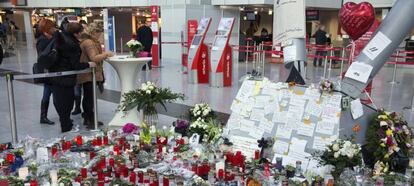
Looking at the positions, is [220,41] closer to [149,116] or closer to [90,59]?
[90,59]

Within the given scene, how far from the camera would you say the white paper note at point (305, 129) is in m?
3.66

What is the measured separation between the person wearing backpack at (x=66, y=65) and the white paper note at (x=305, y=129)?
9.20 ft

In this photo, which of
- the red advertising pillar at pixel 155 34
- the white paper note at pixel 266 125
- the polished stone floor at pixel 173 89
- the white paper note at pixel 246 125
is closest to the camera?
the white paper note at pixel 266 125

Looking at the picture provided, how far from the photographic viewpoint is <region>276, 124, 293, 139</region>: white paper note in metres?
3.77

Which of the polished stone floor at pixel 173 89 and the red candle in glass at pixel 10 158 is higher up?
the red candle in glass at pixel 10 158

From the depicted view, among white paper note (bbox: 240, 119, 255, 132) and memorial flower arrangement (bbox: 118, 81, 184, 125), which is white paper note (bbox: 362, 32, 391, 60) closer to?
white paper note (bbox: 240, 119, 255, 132)

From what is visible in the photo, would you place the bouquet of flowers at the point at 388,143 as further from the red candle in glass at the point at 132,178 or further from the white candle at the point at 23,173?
the white candle at the point at 23,173

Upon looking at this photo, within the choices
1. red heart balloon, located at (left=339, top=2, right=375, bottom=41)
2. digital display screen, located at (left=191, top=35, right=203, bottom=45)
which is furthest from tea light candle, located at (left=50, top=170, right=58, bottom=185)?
digital display screen, located at (left=191, top=35, right=203, bottom=45)

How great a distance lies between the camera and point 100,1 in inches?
723

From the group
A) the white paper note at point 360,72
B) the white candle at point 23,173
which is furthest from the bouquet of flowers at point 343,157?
the white candle at point 23,173

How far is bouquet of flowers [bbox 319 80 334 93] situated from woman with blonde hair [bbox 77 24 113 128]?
9.22 ft

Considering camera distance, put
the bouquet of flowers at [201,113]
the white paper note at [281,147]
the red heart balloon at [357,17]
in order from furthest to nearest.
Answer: the bouquet of flowers at [201,113], the red heart balloon at [357,17], the white paper note at [281,147]

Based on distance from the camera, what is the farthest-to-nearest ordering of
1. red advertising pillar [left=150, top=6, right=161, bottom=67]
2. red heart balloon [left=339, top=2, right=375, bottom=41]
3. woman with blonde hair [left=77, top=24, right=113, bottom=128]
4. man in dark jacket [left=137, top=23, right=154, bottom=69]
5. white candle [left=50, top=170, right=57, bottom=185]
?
1. red advertising pillar [left=150, top=6, right=161, bottom=67]
2. man in dark jacket [left=137, top=23, right=154, bottom=69]
3. woman with blonde hair [left=77, top=24, right=113, bottom=128]
4. red heart balloon [left=339, top=2, right=375, bottom=41]
5. white candle [left=50, top=170, right=57, bottom=185]

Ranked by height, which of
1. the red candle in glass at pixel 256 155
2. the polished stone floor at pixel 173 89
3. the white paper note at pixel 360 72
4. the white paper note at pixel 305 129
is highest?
the white paper note at pixel 360 72
